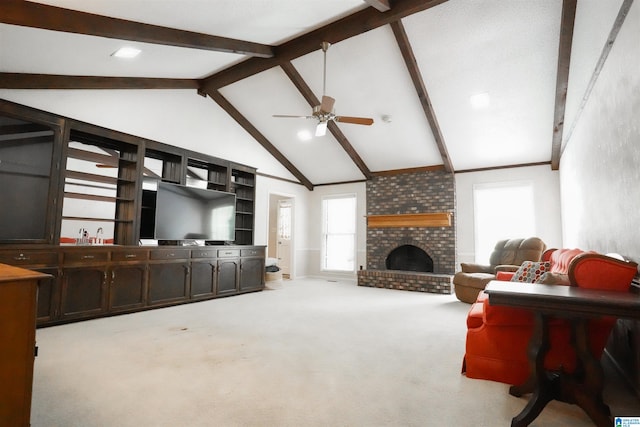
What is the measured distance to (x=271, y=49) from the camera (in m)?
4.71

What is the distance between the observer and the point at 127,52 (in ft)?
12.1

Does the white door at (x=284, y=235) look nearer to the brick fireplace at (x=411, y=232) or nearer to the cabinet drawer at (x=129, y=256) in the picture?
the brick fireplace at (x=411, y=232)

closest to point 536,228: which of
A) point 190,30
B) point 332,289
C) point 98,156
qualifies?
point 332,289

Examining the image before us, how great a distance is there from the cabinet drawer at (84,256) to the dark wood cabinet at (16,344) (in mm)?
2608

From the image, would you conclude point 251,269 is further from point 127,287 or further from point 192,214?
point 127,287

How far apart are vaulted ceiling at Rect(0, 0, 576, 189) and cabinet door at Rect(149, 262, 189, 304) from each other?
204 cm

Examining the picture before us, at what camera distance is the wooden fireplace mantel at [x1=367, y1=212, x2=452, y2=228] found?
6.75m

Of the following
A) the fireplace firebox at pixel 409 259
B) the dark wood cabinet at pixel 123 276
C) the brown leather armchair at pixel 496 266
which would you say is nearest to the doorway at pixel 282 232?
the fireplace firebox at pixel 409 259

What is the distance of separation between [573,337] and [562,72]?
382 cm

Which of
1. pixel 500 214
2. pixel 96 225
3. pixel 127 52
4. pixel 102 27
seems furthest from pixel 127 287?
pixel 500 214

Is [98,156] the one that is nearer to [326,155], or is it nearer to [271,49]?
[271,49]

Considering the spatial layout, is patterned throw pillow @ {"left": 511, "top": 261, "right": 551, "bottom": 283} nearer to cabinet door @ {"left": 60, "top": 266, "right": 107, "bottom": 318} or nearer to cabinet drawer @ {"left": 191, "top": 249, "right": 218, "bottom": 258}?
cabinet drawer @ {"left": 191, "top": 249, "right": 218, "bottom": 258}

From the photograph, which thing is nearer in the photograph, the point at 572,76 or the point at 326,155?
the point at 572,76

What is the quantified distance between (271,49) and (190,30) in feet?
4.42
